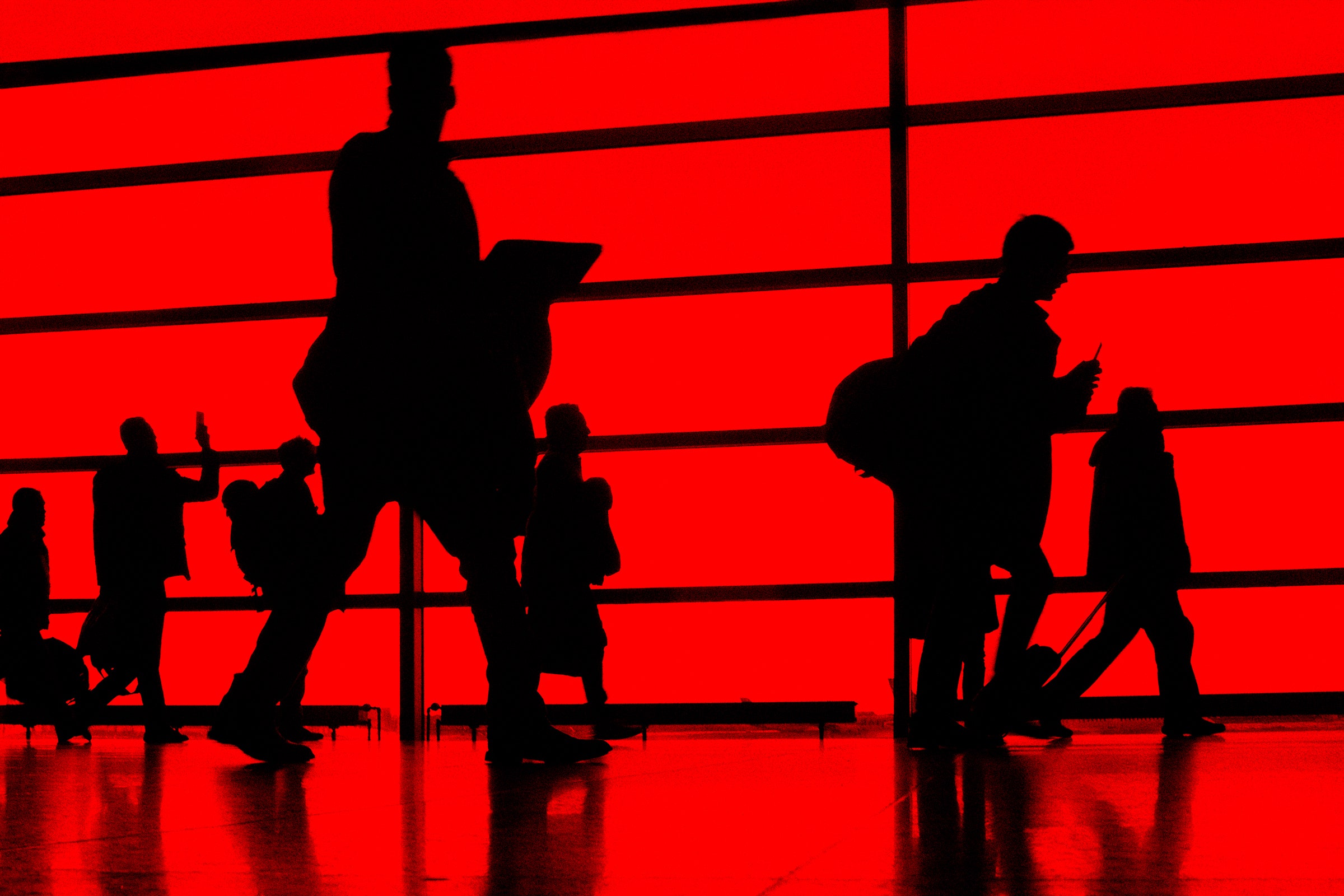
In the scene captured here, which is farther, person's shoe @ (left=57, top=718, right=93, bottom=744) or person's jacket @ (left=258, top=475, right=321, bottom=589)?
person's shoe @ (left=57, top=718, right=93, bottom=744)

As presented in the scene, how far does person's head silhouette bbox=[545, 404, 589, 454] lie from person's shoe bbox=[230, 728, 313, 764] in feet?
7.02

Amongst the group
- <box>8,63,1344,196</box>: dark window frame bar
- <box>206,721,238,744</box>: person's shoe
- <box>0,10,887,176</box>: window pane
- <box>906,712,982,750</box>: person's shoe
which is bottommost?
<box>906,712,982,750</box>: person's shoe

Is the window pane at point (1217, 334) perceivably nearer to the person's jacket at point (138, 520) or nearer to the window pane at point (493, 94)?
the window pane at point (493, 94)

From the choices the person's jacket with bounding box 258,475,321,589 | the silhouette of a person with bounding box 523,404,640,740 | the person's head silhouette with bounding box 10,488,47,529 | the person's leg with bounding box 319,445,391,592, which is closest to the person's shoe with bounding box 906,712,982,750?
the person's leg with bounding box 319,445,391,592

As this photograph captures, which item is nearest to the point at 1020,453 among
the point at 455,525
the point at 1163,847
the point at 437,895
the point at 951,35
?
the point at 455,525

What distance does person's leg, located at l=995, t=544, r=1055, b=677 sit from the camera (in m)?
3.99

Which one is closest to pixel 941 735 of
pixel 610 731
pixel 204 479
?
pixel 610 731

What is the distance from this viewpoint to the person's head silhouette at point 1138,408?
210 inches

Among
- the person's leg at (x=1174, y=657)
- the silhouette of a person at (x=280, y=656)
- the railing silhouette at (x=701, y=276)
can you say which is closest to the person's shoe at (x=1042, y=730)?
the person's leg at (x=1174, y=657)

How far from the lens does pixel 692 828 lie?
181cm

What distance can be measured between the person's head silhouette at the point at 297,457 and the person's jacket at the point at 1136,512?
3182 mm

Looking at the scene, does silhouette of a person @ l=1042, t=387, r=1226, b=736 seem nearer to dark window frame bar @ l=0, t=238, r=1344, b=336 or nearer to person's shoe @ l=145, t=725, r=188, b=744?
dark window frame bar @ l=0, t=238, r=1344, b=336

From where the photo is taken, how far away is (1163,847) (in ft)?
4.98

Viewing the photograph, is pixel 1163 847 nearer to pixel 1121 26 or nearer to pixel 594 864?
pixel 594 864
